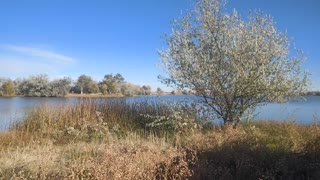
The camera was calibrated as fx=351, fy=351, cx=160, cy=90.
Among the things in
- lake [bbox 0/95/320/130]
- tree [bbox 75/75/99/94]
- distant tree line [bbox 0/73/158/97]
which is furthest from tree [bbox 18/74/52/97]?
lake [bbox 0/95/320/130]

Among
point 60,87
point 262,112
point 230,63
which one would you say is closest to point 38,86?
point 60,87

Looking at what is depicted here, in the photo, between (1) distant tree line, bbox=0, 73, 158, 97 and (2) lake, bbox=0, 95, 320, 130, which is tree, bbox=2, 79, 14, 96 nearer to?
(1) distant tree line, bbox=0, 73, 158, 97

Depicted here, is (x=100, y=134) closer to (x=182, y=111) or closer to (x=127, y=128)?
(x=127, y=128)

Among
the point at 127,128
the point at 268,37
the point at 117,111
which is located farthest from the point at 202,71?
the point at 117,111

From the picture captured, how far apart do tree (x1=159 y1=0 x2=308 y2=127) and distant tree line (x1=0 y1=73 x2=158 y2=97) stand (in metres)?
40.6

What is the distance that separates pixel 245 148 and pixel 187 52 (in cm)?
519

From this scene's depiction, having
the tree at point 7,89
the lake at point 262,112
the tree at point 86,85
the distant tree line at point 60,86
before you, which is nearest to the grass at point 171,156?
the lake at point 262,112

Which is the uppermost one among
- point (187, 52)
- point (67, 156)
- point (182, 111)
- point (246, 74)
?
point (187, 52)

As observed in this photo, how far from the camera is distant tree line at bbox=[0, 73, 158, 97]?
56656mm

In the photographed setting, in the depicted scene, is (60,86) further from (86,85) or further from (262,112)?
(262,112)

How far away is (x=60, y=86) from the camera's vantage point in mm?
58000

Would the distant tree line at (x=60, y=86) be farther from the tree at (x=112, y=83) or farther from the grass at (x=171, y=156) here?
the grass at (x=171, y=156)

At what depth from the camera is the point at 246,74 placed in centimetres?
1149

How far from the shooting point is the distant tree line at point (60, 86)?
5666 cm
